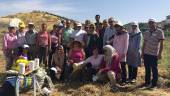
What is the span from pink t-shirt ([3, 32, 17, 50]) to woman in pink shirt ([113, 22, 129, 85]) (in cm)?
317

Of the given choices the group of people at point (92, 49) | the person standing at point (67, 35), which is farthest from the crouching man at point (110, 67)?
the person standing at point (67, 35)

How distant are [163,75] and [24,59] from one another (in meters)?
4.79

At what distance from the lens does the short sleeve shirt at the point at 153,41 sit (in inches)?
480

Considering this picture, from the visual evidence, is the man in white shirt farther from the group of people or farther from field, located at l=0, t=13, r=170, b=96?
field, located at l=0, t=13, r=170, b=96

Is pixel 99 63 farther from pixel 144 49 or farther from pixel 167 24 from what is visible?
pixel 167 24

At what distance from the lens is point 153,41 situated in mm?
12297

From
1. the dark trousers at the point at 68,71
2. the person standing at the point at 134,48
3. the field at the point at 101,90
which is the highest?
the person standing at the point at 134,48

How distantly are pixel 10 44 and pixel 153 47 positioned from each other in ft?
14.7

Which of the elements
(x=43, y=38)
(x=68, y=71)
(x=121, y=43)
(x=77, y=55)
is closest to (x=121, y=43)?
(x=121, y=43)

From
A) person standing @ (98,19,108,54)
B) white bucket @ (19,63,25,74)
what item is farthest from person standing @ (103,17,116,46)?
white bucket @ (19,63,25,74)

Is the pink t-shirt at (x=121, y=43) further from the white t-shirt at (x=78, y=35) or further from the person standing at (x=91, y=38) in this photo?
the white t-shirt at (x=78, y=35)

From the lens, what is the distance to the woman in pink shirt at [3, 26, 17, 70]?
1383cm

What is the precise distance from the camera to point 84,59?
44.1 ft

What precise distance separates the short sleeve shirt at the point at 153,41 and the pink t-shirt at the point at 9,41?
411 cm
